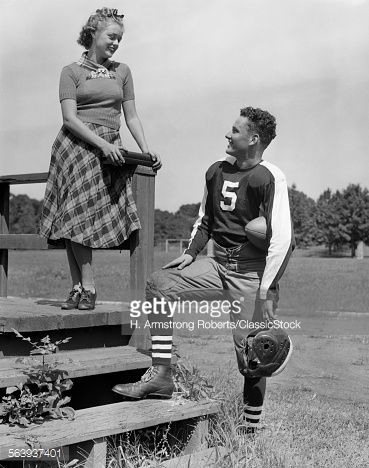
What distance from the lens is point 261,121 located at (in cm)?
405

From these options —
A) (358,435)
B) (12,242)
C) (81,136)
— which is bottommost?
(358,435)

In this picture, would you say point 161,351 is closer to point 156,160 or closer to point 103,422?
point 103,422

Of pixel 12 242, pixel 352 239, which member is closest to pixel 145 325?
pixel 12 242

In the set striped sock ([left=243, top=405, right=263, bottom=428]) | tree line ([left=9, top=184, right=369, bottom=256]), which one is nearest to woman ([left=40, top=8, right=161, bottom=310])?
striped sock ([left=243, top=405, right=263, bottom=428])

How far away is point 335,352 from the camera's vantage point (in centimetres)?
802

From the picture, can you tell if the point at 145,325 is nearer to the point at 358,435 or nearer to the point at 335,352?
the point at 358,435

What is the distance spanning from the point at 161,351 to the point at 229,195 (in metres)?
0.93

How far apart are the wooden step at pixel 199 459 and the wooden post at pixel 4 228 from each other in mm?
2543

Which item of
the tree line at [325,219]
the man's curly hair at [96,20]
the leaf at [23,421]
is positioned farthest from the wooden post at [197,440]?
the tree line at [325,219]

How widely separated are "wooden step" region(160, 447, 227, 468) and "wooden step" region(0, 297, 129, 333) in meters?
0.87

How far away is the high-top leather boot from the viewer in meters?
3.91

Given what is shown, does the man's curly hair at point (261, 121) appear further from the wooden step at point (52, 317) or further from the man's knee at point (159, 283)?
the wooden step at point (52, 317)

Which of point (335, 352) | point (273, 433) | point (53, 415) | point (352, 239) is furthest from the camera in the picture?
point (352, 239)

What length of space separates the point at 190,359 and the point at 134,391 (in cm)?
354
